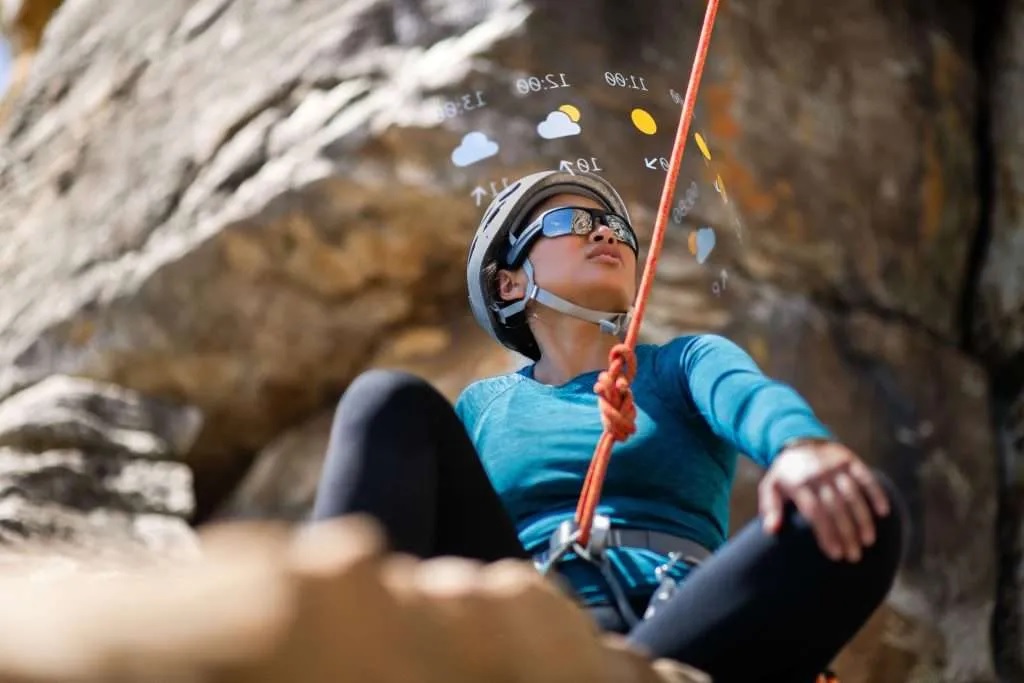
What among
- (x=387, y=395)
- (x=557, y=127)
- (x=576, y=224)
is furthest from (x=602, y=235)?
(x=557, y=127)

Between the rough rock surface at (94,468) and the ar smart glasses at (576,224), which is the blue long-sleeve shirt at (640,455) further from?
the rough rock surface at (94,468)

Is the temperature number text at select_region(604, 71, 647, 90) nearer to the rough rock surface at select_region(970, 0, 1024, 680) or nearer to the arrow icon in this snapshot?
the arrow icon

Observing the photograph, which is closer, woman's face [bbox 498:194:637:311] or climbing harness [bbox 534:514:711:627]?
climbing harness [bbox 534:514:711:627]

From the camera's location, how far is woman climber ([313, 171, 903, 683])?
0.68 m

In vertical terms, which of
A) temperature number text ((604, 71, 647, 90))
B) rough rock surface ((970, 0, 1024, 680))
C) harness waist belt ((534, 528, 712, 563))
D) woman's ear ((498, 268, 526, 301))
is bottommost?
rough rock surface ((970, 0, 1024, 680))

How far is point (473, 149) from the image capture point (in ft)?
6.33

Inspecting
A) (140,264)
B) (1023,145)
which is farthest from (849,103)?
(140,264)

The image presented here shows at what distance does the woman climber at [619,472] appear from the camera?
68cm

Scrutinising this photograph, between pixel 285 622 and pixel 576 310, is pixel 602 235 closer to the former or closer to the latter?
pixel 576 310

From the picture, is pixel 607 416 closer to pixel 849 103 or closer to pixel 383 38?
pixel 383 38

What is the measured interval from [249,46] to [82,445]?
0.60 meters

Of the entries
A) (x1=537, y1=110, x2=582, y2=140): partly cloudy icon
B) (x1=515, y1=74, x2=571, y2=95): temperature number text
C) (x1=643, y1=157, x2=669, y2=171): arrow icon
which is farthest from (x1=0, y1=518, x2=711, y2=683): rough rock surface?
(x1=515, y1=74, x2=571, y2=95): temperature number text

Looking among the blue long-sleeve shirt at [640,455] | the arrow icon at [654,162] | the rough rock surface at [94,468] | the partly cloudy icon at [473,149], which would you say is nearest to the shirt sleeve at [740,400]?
the blue long-sleeve shirt at [640,455]
